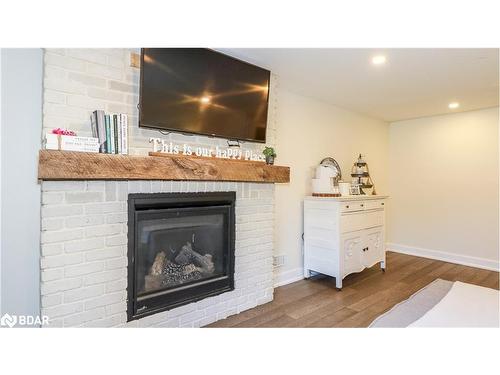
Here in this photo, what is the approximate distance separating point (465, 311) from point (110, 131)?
220 cm

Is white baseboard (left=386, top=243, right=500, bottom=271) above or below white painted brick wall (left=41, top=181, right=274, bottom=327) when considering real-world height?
below

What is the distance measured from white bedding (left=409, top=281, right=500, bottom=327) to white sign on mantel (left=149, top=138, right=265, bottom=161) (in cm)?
158

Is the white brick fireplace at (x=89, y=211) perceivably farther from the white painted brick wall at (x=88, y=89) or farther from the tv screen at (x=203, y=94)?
the tv screen at (x=203, y=94)

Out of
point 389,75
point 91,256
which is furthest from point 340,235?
point 91,256

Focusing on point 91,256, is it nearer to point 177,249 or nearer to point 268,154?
point 177,249

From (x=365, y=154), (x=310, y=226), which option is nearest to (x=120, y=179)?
(x=310, y=226)

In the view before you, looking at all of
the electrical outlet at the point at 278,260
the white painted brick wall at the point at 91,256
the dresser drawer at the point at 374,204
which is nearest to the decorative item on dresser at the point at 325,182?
the dresser drawer at the point at 374,204

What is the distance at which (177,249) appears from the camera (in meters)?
2.09

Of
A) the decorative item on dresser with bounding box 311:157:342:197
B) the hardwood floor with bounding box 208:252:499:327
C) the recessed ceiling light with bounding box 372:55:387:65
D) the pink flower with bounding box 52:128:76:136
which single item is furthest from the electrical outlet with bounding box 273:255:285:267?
the pink flower with bounding box 52:128:76:136

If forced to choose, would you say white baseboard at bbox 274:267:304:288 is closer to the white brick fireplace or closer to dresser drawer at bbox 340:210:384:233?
dresser drawer at bbox 340:210:384:233

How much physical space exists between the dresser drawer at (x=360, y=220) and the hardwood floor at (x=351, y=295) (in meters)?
0.60

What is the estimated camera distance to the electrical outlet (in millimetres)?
2982

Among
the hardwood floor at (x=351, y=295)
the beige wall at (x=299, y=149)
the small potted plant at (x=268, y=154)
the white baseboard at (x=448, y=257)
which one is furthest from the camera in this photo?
the white baseboard at (x=448, y=257)

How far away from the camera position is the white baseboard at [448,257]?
3650mm
